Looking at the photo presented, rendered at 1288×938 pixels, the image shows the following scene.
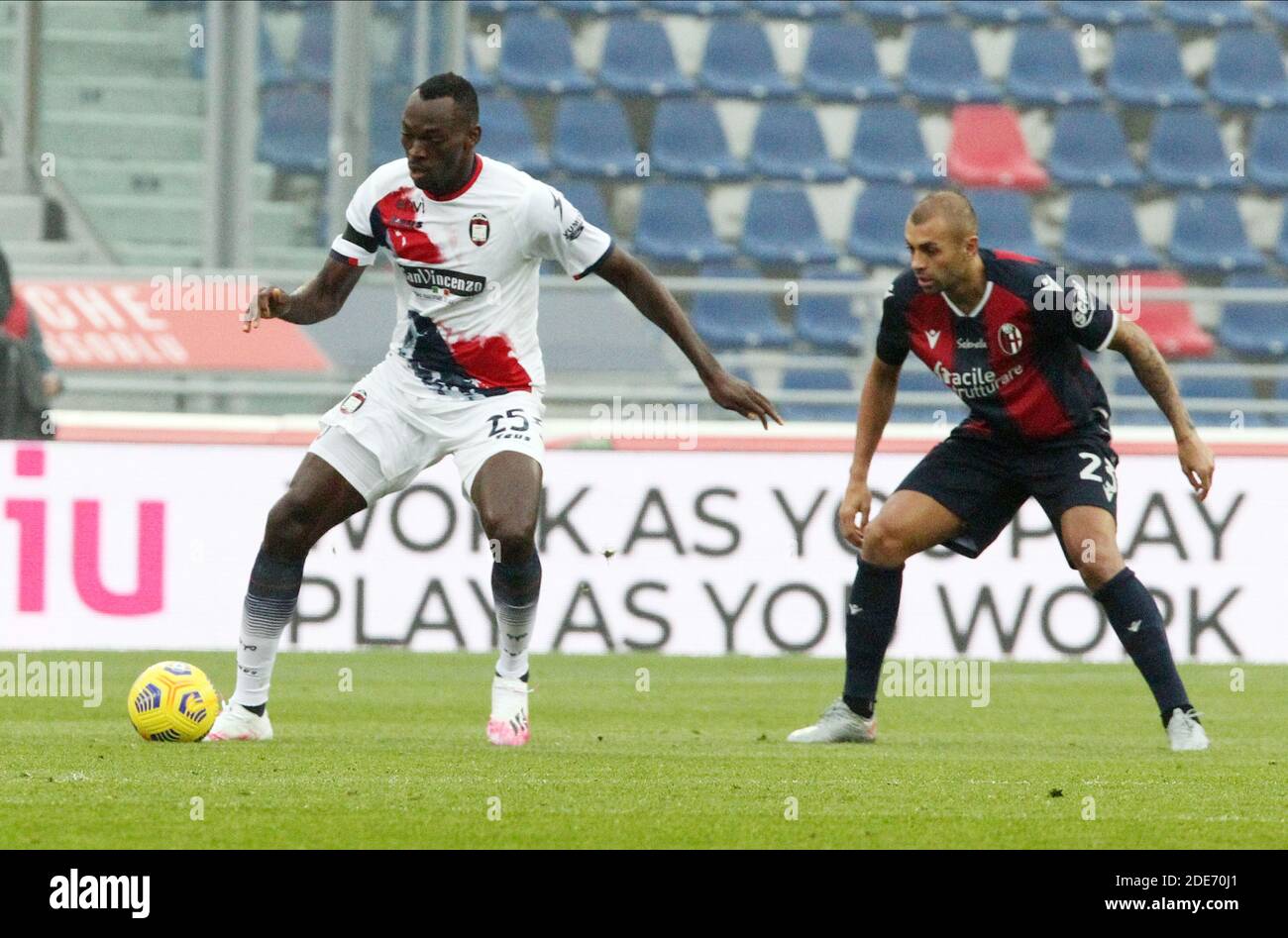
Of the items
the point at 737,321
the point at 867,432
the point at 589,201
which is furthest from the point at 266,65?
the point at 867,432

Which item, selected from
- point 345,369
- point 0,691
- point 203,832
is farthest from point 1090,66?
point 203,832

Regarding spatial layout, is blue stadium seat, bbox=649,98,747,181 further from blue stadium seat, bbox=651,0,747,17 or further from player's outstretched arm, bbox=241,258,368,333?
player's outstretched arm, bbox=241,258,368,333

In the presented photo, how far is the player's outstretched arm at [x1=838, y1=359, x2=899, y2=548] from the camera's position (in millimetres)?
7867

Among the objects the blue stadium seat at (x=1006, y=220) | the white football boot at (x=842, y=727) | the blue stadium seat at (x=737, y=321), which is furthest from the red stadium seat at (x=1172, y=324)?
the white football boot at (x=842, y=727)

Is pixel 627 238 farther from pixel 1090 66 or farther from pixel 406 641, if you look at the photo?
pixel 406 641

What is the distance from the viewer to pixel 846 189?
20047mm

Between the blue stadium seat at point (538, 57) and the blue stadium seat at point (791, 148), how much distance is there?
5.13ft

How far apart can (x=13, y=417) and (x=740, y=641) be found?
418 centimetres

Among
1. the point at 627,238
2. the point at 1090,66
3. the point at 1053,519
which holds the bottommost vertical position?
the point at 1053,519

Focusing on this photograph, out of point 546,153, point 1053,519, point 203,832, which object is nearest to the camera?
point 203,832

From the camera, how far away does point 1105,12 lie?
2088 cm

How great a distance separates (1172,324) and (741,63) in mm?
4409
